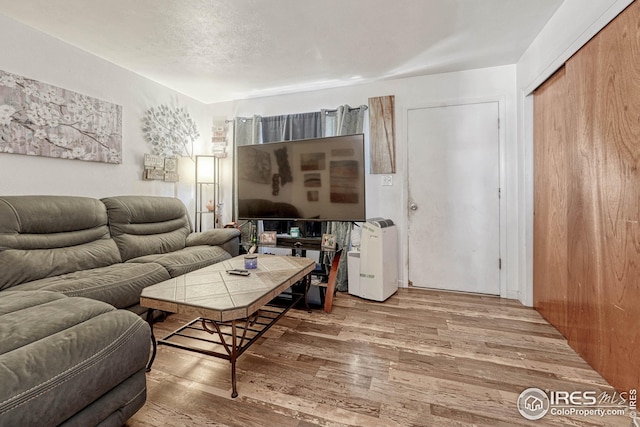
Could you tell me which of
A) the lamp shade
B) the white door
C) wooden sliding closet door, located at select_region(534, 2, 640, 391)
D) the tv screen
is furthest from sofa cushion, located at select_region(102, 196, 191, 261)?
wooden sliding closet door, located at select_region(534, 2, 640, 391)

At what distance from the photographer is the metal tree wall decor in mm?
3066

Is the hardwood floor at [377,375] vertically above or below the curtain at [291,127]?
below

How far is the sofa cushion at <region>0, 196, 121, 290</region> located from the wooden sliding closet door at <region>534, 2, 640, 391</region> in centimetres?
330

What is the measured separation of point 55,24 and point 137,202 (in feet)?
4.81

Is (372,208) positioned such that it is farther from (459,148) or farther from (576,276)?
(576,276)

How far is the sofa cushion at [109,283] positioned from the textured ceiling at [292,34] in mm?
1833

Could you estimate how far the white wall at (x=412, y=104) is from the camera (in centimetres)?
269

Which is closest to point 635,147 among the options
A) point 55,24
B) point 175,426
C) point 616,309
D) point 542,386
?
point 616,309

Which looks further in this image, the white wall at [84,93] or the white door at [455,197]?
the white door at [455,197]

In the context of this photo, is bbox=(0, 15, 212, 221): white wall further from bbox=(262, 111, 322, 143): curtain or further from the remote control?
the remote control

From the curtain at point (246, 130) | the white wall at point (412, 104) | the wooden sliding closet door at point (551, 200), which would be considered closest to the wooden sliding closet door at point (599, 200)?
the wooden sliding closet door at point (551, 200)

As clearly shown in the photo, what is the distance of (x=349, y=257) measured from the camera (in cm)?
281

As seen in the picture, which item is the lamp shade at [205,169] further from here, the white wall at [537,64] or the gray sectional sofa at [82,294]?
the white wall at [537,64]

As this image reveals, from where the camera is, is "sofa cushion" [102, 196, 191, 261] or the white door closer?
"sofa cushion" [102, 196, 191, 261]
